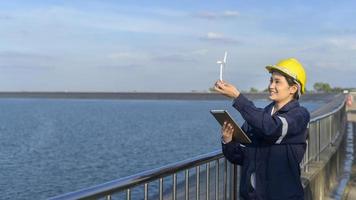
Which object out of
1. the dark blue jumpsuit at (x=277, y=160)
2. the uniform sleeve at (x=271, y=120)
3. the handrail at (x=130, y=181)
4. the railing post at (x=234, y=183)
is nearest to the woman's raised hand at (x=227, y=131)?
the dark blue jumpsuit at (x=277, y=160)

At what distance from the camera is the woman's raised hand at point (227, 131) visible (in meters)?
4.47

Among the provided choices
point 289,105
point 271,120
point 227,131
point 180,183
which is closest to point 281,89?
point 289,105

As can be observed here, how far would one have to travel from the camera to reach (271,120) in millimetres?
4145

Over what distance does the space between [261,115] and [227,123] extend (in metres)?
0.41

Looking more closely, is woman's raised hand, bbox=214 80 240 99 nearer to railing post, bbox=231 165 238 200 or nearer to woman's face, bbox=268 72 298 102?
woman's face, bbox=268 72 298 102

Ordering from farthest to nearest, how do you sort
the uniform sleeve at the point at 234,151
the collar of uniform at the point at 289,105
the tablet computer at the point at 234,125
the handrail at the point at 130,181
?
the uniform sleeve at the point at 234,151 → the collar of uniform at the point at 289,105 → the tablet computer at the point at 234,125 → the handrail at the point at 130,181

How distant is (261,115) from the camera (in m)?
4.11

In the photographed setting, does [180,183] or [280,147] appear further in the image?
[180,183]

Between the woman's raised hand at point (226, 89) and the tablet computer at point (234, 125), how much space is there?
21 centimetres

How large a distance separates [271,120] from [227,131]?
455 millimetres

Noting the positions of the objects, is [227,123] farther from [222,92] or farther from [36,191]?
[36,191]

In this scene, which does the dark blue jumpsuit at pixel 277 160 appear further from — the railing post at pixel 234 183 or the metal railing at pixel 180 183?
the railing post at pixel 234 183

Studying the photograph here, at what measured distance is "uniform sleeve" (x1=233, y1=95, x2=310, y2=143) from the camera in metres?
4.07

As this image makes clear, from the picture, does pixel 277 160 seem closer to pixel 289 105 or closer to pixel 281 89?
pixel 289 105
